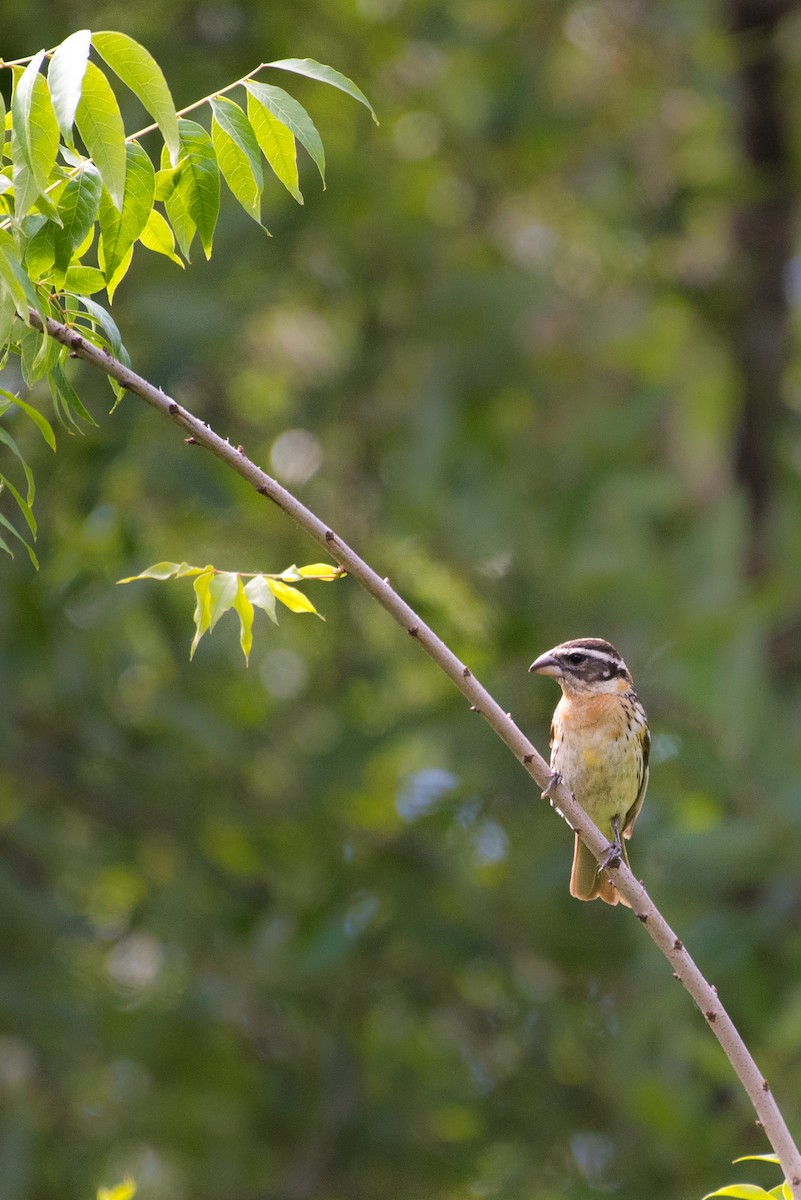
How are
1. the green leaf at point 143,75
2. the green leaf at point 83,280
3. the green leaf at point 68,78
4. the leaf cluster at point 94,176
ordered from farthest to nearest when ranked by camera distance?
1. the green leaf at point 83,280
2. the green leaf at point 143,75
3. the leaf cluster at point 94,176
4. the green leaf at point 68,78

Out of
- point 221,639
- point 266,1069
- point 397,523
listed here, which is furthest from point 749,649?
point 266,1069

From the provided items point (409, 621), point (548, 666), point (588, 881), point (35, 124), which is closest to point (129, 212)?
point (35, 124)

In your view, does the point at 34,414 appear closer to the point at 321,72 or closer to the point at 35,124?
the point at 35,124

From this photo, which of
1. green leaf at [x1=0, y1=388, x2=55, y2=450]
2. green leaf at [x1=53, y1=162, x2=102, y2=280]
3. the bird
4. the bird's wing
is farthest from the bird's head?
green leaf at [x1=53, y1=162, x2=102, y2=280]

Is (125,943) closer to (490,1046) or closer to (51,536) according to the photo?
(490,1046)

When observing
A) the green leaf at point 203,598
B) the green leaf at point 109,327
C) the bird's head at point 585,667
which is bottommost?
the bird's head at point 585,667

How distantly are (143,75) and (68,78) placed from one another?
278 millimetres

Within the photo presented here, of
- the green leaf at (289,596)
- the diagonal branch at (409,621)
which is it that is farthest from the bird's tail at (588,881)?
the green leaf at (289,596)

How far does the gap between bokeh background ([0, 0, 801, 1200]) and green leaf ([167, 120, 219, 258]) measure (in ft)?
16.5

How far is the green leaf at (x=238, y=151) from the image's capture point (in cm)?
326

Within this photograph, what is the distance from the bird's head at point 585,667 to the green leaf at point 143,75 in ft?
9.63

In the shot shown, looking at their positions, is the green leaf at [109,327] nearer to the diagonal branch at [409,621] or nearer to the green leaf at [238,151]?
the diagonal branch at [409,621]

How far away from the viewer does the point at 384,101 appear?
417 inches

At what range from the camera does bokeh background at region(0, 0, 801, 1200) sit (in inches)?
349
